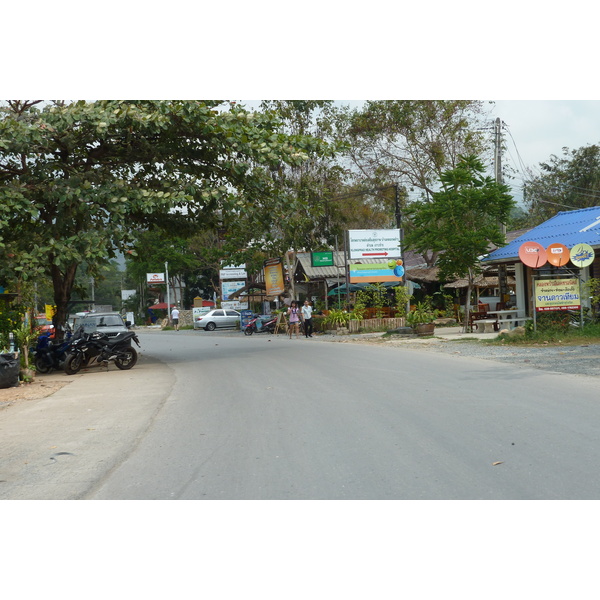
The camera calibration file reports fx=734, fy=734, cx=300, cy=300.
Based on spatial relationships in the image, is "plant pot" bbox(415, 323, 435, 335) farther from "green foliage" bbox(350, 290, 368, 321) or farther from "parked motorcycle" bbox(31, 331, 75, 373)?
"parked motorcycle" bbox(31, 331, 75, 373)

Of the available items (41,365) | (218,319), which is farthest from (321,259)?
(41,365)

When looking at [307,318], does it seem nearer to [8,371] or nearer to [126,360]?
[126,360]

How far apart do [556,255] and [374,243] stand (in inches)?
519

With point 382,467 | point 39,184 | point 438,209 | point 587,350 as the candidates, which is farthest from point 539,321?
point 382,467

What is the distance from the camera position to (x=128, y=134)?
2036 cm

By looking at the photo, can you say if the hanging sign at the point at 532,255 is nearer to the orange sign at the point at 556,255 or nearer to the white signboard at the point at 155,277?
the orange sign at the point at 556,255

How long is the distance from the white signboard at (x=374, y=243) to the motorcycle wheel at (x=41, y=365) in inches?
680

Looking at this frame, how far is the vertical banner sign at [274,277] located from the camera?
4116 cm

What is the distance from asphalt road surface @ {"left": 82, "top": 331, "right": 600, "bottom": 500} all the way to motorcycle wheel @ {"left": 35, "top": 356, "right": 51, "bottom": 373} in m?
7.45

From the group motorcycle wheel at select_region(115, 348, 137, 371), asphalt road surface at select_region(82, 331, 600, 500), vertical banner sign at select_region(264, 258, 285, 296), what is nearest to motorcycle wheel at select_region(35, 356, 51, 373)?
motorcycle wheel at select_region(115, 348, 137, 371)

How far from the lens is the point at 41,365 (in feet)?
69.4

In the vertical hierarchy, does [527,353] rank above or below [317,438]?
above

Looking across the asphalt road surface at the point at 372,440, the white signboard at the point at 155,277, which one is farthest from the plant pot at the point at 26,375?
the white signboard at the point at 155,277

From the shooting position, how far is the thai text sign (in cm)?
2184
